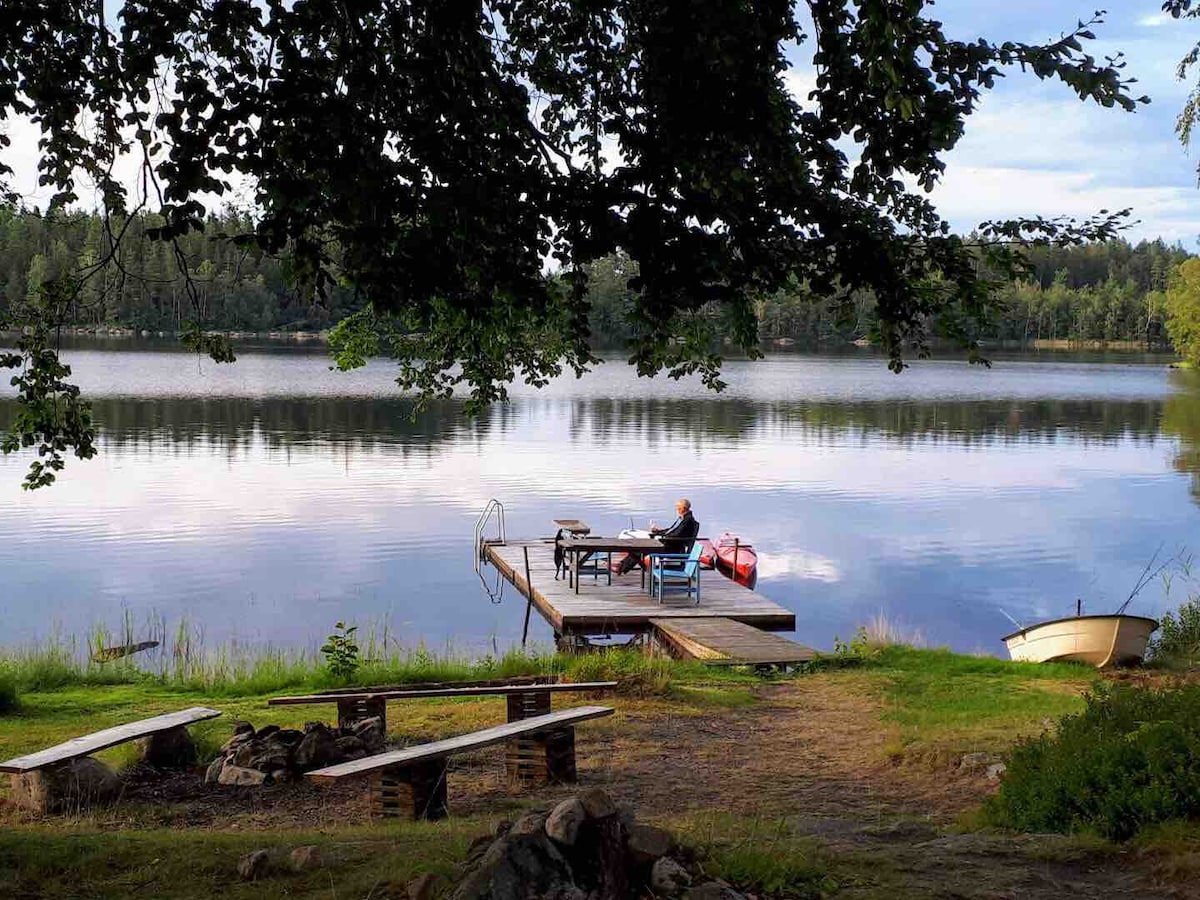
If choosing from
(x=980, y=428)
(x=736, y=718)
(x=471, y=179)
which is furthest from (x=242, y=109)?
(x=980, y=428)

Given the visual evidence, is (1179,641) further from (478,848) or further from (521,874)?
(521,874)

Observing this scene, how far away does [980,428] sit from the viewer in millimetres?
48969

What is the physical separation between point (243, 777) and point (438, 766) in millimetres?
1555

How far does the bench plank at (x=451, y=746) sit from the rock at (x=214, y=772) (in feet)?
4.12

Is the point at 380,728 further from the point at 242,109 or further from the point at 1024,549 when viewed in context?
the point at 1024,549

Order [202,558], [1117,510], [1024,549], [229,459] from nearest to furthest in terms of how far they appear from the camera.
→ [202,558] < [1024,549] < [1117,510] < [229,459]

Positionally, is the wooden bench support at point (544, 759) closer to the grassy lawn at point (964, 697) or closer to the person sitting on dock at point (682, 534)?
the grassy lawn at point (964, 697)

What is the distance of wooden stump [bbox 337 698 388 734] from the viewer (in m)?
8.58

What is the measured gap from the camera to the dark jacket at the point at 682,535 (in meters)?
18.0

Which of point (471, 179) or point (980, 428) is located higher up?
point (471, 179)

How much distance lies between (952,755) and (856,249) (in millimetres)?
4273

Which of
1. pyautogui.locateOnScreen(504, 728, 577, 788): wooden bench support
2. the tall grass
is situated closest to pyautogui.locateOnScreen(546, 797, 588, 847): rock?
pyautogui.locateOnScreen(504, 728, 577, 788): wooden bench support

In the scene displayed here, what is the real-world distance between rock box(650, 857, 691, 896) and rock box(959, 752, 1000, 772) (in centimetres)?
410

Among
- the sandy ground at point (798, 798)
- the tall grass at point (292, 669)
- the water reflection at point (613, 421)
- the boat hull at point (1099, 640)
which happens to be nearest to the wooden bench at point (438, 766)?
the sandy ground at point (798, 798)
